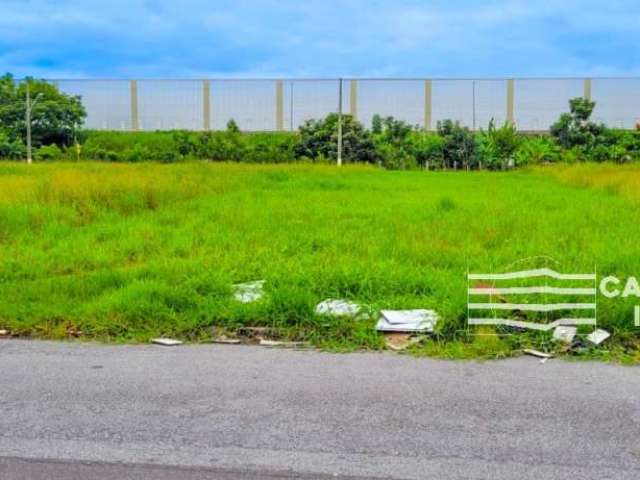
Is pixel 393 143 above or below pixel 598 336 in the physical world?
above

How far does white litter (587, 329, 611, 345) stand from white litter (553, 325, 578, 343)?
98 millimetres

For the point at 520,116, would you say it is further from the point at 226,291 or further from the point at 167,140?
the point at 226,291

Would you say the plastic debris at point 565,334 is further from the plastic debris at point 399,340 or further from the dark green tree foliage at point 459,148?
the dark green tree foliage at point 459,148

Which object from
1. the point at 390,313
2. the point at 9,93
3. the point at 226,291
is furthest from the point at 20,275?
the point at 9,93

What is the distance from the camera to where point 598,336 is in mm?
4043

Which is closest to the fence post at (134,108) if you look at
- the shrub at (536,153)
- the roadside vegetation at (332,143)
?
the roadside vegetation at (332,143)

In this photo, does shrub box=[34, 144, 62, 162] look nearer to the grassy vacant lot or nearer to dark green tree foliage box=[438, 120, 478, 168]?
dark green tree foliage box=[438, 120, 478, 168]

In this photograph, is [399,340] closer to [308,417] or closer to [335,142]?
[308,417]

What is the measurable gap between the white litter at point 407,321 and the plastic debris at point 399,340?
38mm

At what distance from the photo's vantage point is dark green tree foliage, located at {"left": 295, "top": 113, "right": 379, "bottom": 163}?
3039 cm

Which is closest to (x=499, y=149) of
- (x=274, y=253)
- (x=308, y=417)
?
(x=274, y=253)

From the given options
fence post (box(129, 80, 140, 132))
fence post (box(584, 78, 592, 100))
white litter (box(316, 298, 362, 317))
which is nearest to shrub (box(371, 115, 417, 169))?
fence post (box(584, 78, 592, 100))

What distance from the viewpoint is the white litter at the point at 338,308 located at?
176 inches

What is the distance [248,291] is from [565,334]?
7.70 feet
